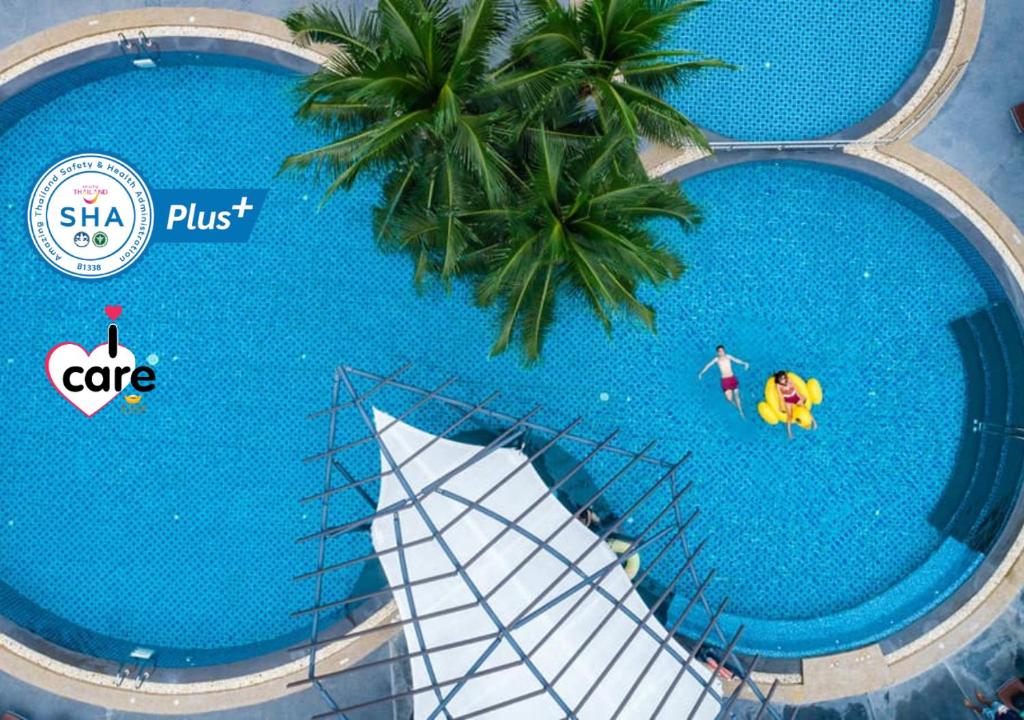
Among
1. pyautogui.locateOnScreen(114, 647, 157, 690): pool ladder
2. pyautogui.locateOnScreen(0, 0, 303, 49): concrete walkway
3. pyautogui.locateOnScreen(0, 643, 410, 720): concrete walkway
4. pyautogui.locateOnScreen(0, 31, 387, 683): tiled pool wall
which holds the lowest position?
pyautogui.locateOnScreen(0, 643, 410, 720): concrete walkway

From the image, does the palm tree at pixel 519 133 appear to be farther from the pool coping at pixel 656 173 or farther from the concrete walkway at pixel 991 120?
the concrete walkway at pixel 991 120

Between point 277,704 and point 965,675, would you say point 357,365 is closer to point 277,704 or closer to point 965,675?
point 277,704

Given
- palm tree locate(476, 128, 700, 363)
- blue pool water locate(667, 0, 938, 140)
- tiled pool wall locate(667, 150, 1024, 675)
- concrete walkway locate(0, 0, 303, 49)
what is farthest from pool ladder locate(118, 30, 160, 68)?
tiled pool wall locate(667, 150, 1024, 675)

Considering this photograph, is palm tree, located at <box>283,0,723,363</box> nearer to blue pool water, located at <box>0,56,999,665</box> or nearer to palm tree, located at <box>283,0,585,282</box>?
palm tree, located at <box>283,0,585,282</box>

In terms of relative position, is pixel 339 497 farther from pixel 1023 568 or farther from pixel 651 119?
pixel 1023 568

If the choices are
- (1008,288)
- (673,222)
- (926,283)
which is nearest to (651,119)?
(673,222)

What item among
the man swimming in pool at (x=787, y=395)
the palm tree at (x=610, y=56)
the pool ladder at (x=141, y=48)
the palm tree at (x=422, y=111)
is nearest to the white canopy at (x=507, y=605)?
the palm tree at (x=422, y=111)
